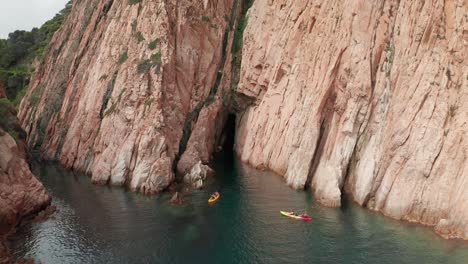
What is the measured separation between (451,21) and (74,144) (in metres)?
49.4

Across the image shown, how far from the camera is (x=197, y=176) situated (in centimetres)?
5309

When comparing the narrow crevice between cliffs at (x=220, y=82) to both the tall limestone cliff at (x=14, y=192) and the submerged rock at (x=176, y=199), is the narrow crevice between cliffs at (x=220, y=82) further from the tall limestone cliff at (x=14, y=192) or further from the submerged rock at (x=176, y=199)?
the tall limestone cliff at (x=14, y=192)

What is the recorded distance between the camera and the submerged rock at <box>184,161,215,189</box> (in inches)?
2027

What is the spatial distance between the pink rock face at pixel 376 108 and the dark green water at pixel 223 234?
2636 millimetres

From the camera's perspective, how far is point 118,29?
67062 millimetres

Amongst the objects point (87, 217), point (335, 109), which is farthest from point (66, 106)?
point (335, 109)

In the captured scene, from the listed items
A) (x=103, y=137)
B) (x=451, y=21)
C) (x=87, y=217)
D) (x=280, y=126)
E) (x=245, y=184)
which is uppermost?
(x=451, y=21)

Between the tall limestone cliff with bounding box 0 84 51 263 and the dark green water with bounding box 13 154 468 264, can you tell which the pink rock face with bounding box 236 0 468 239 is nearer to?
the dark green water with bounding box 13 154 468 264

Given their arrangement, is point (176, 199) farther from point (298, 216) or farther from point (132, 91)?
point (132, 91)

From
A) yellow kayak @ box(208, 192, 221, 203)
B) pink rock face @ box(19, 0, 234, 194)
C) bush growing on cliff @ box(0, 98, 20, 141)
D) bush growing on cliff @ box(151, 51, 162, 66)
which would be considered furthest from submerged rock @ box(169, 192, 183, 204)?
bush growing on cliff @ box(151, 51, 162, 66)

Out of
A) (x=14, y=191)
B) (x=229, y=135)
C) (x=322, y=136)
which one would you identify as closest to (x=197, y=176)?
(x=322, y=136)

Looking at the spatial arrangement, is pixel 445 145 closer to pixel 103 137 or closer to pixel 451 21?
pixel 451 21

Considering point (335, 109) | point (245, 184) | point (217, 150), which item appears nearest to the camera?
point (335, 109)

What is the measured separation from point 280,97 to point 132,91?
1966cm
